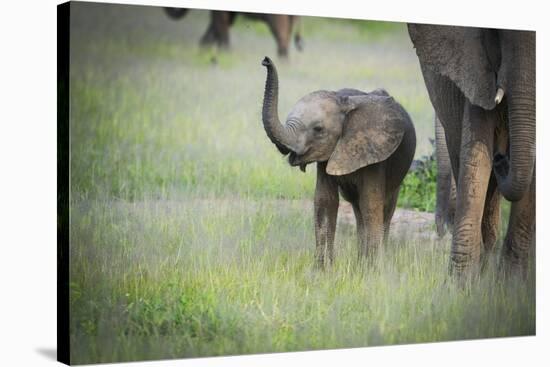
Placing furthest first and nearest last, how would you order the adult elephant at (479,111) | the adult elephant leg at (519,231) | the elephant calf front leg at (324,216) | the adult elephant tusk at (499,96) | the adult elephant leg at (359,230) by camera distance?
the adult elephant leg at (519,231) → the adult elephant leg at (359,230) → the elephant calf front leg at (324,216) → the adult elephant at (479,111) → the adult elephant tusk at (499,96)

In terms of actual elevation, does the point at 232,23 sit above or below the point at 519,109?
above

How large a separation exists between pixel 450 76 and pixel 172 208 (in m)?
2.22

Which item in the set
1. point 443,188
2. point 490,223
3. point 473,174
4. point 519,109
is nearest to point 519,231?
point 490,223

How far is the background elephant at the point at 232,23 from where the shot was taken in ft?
27.9

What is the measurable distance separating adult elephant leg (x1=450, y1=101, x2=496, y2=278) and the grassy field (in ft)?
1.27

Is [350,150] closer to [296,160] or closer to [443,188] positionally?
[296,160]

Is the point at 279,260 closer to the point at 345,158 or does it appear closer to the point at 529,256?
the point at 345,158

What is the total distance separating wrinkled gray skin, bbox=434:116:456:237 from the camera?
9219mm

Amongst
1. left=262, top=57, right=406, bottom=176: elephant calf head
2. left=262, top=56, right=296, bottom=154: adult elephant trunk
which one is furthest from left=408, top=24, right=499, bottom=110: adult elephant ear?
left=262, top=56, right=296, bottom=154: adult elephant trunk

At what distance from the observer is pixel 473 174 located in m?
8.71

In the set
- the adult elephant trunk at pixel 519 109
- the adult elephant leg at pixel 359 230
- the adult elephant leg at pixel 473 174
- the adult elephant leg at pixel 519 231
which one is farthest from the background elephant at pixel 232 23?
the adult elephant leg at pixel 519 231

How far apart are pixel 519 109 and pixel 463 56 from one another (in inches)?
23.8

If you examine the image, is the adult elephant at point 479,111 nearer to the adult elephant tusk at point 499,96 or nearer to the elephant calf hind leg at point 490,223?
the adult elephant tusk at point 499,96

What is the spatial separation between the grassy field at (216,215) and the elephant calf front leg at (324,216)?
7 cm
